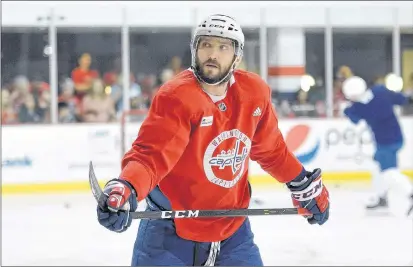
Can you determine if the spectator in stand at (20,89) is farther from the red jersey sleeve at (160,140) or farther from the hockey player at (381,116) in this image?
the red jersey sleeve at (160,140)

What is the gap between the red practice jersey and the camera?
194cm

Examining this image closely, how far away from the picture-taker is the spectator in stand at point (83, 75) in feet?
24.4

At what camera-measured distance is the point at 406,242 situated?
14.3 feet

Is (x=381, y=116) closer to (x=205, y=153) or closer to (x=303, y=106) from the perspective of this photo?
(x=303, y=106)

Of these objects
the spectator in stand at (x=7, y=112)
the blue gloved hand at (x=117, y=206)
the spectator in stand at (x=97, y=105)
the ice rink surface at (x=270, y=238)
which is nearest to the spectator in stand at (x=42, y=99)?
the spectator in stand at (x=7, y=112)

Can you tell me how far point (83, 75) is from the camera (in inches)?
295

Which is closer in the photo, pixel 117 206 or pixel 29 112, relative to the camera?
pixel 117 206

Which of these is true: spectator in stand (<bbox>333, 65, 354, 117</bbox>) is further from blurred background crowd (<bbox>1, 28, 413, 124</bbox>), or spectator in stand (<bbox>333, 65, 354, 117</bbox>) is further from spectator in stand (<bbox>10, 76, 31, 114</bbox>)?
spectator in stand (<bbox>10, 76, 31, 114</bbox>)

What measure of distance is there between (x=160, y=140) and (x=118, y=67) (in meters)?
5.67

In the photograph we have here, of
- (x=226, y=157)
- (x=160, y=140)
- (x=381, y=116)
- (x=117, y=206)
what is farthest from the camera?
(x=381, y=116)

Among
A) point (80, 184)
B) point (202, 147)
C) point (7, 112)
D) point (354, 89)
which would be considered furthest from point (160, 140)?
point (7, 112)

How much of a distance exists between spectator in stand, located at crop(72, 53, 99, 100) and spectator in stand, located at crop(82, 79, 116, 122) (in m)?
0.04

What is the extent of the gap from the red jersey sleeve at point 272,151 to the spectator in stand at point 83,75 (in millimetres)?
5332

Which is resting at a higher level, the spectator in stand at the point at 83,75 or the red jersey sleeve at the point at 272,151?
the spectator in stand at the point at 83,75
